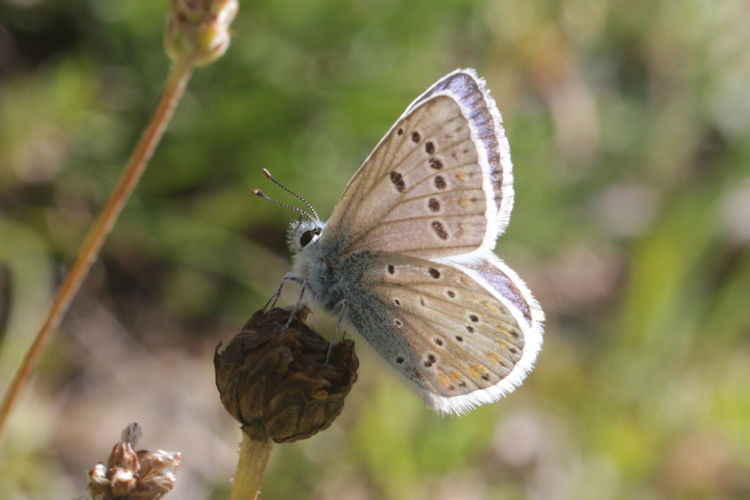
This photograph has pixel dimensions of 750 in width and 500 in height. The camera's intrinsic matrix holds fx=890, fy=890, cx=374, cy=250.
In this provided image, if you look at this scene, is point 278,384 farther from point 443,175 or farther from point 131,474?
point 443,175

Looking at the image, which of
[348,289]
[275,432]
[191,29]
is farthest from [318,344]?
[191,29]

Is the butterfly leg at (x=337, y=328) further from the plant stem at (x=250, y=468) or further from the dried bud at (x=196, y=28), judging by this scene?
the dried bud at (x=196, y=28)

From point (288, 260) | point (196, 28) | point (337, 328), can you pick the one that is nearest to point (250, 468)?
point (337, 328)

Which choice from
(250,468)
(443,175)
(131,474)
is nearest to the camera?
(131,474)

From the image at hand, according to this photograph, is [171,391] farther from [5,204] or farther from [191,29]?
[191,29]

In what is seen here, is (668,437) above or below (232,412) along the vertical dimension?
above

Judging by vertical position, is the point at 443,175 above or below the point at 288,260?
below
